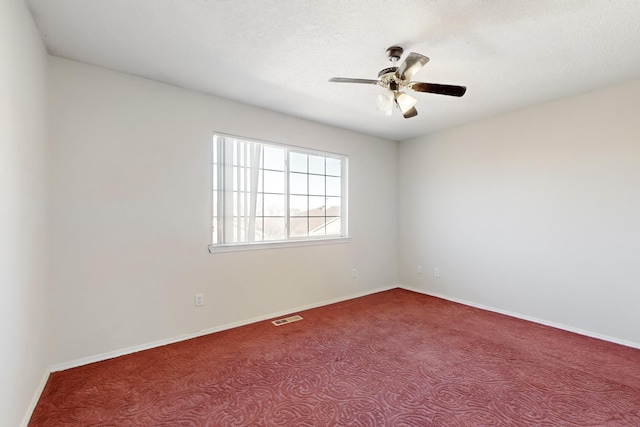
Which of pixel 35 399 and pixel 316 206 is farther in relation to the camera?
pixel 316 206

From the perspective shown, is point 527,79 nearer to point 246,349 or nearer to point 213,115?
point 213,115

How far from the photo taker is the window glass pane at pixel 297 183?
3.76 m

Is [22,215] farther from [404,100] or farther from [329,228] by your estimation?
[329,228]

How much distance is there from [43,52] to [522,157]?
4669 millimetres

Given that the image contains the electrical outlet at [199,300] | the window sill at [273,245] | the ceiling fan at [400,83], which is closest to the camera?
the ceiling fan at [400,83]

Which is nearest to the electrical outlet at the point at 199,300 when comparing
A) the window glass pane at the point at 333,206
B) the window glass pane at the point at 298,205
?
the window glass pane at the point at 298,205

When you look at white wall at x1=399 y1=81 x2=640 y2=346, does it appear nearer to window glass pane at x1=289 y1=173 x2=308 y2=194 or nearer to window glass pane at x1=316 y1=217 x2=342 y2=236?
window glass pane at x1=316 y1=217 x2=342 y2=236

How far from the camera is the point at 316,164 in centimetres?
403

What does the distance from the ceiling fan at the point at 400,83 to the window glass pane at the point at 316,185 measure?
6.03 feet

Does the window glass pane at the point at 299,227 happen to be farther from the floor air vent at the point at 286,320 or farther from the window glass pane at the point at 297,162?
the floor air vent at the point at 286,320

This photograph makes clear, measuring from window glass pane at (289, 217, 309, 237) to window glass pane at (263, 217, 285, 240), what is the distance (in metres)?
0.14

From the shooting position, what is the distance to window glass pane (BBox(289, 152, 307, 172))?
3.75 meters

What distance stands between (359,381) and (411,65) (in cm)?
225

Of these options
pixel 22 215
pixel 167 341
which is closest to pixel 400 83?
pixel 22 215
